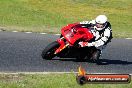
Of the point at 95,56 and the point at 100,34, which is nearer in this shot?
the point at 100,34

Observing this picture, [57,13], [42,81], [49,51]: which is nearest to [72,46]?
[49,51]

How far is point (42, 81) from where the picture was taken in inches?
435

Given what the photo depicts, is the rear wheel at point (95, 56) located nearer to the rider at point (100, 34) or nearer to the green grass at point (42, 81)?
the rider at point (100, 34)

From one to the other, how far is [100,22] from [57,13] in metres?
14.6

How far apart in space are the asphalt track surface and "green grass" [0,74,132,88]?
138cm

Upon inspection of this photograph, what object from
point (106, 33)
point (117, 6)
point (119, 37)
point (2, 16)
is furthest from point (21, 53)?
point (117, 6)

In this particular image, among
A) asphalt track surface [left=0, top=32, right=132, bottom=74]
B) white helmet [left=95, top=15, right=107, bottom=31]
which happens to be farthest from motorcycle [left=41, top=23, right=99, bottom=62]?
white helmet [left=95, top=15, right=107, bottom=31]

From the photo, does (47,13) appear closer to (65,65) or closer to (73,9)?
(73,9)

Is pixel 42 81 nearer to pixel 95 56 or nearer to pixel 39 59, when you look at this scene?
pixel 39 59

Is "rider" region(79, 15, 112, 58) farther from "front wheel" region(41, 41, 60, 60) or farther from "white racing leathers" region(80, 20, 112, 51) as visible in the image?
"front wheel" region(41, 41, 60, 60)

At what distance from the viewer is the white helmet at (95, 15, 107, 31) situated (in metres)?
14.7

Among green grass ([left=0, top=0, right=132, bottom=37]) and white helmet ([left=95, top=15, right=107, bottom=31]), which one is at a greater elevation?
white helmet ([left=95, top=15, right=107, bottom=31])

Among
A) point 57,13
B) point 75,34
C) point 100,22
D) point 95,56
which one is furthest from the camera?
point 57,13

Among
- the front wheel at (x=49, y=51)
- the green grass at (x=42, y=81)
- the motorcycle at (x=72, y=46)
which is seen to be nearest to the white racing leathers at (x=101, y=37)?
the motorcycle at (x=72, y=46)
